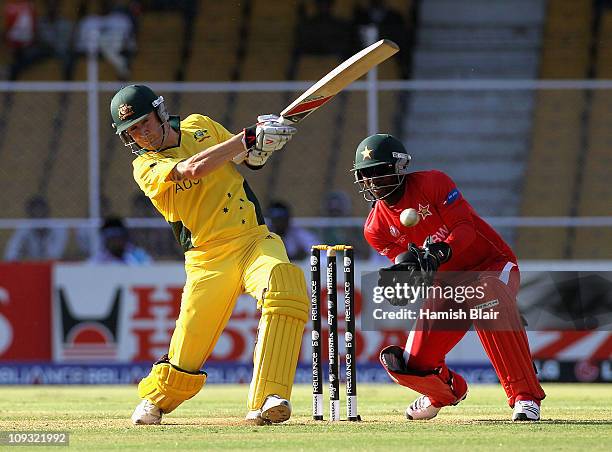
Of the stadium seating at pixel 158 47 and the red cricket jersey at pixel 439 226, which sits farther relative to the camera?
the stadium seating at pixel 158 47

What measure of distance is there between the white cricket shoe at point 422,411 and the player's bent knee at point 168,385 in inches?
47.9

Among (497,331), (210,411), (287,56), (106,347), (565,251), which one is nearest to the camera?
(497,331)

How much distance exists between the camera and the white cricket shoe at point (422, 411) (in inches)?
317

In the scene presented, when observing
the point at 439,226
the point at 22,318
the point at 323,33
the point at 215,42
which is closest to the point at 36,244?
the point at 22,318

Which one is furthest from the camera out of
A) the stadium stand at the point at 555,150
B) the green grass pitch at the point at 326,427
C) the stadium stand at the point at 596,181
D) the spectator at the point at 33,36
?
the spectator at the point at 33,36

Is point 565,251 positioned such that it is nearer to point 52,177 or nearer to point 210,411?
point 52,177

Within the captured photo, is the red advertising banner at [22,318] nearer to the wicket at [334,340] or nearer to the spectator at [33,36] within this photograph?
the spectator at [33,36]

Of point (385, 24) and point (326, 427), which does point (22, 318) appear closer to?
point (326, 427)

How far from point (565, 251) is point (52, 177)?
565cm

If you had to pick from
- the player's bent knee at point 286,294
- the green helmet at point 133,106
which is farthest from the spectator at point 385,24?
the player's bent knee at point 286,294

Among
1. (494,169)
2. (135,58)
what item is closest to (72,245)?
(135,58)

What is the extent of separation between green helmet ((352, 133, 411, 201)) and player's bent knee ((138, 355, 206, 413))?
4.60 feet

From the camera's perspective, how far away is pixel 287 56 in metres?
17.8

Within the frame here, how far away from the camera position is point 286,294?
7492mm
